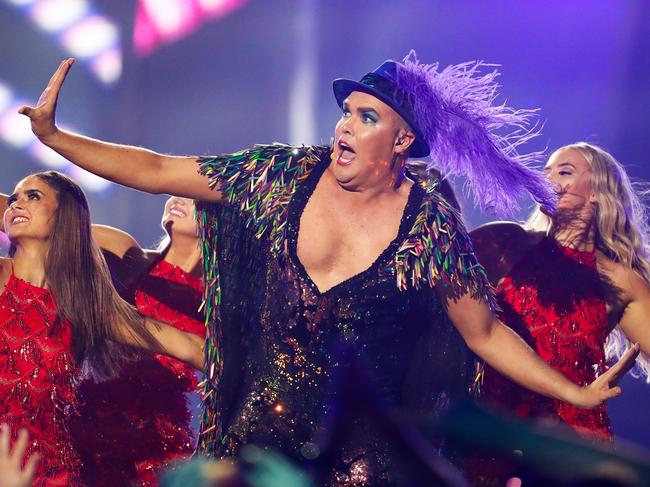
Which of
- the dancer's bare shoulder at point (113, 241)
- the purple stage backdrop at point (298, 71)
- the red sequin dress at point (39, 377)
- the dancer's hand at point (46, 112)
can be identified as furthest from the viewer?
the purple stage backdrop at point (298, 71)

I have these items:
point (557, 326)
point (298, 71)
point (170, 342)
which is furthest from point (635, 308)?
point (298, 71)

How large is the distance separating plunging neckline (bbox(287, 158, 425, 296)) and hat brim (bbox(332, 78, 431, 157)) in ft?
0.54

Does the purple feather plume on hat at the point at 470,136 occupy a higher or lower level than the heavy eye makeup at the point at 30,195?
higher

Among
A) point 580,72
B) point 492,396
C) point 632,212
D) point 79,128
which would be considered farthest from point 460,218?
point 79,128

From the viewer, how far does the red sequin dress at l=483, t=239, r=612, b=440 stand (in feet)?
13.4

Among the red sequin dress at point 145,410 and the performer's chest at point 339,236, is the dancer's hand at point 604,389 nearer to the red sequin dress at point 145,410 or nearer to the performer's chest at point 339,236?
the performer's chest at point 339,236

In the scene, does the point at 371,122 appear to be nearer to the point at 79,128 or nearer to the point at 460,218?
the point at 460,218

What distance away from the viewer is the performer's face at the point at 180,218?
4738 mm

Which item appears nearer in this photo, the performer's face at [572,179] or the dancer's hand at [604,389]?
the dancer's hand at [604,389]

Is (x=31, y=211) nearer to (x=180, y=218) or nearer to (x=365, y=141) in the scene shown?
(x=180, y=218)

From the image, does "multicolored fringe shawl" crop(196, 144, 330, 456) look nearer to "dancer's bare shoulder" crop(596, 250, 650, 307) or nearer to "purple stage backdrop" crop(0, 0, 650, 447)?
"dancer's bare shoulder" crop(596, 250, 650, 307)

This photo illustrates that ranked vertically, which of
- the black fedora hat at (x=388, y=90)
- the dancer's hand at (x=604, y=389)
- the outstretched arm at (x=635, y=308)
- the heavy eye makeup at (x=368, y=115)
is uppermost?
the black fedora hat at (x=388, y=90)

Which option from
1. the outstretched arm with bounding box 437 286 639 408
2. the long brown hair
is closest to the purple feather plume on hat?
the outstretched arm with bounding box 437 286 639 408

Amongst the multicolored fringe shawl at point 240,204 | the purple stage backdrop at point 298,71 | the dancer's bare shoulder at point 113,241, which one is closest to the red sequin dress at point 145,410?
the dancer's bare shoulder at point 113,241
